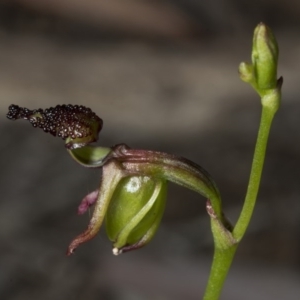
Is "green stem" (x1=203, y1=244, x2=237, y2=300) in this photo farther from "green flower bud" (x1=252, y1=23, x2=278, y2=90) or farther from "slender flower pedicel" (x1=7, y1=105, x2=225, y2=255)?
"green flower bud" (x1=252, y1=23, x2=278, y2=90)

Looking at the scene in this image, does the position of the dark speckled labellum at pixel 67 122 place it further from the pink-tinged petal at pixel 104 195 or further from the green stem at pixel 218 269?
the green stem at pixel 218 269

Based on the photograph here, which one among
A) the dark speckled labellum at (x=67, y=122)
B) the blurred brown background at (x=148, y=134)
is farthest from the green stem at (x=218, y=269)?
the blurred brown background at (x=148, y=134)

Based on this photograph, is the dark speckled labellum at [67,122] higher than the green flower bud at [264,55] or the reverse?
the reverse

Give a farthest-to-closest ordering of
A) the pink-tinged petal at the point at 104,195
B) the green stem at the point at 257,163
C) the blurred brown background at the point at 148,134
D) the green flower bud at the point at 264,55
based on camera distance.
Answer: the blurred brown background at the point at 148,134 → the pink-tinged petal at the point at 104,195 → the green stem at the point at 257,163 → the green flower bud at the point at 264,55

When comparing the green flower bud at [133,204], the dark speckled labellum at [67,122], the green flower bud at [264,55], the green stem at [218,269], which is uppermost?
the green flower bud at [264,55]

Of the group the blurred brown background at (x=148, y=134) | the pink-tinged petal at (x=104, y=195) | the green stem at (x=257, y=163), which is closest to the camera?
the green stem at (x=257, y=163)

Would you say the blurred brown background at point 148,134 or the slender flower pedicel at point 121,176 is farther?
the blurred brown background at point 148,134
